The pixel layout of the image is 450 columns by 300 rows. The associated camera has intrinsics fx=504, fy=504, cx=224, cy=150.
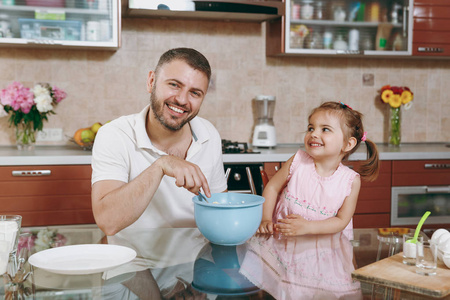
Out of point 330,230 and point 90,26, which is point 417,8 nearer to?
point 90,26

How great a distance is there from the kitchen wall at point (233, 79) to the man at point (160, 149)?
1542 millimetres

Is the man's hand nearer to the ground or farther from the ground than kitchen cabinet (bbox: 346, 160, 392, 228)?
farther from the ground

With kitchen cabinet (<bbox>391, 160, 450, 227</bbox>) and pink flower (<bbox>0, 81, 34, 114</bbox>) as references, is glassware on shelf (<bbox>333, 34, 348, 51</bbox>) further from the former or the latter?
pink flower (<bbox>0, 81, 34, 114</bbox>)

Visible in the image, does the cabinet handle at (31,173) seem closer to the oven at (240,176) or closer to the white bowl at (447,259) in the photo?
the oven at (240,176)

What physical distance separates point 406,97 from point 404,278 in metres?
2.84

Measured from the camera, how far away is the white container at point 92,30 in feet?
9.84

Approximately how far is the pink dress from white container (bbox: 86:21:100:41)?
166cm

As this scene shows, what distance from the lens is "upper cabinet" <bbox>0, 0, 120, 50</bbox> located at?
9.68 ft

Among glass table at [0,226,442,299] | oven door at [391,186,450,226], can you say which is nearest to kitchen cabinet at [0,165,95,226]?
glass table at [0,226,442,299]

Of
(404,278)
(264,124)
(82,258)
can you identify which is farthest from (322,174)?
(264,124)

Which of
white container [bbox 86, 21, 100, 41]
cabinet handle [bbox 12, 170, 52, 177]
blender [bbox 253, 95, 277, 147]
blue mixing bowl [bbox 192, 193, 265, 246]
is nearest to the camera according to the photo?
blue mixing bowl [bbox 192, 193, 265, 246]

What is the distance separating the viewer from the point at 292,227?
1.41 metres

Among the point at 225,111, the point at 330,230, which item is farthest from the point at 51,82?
the point at 330,230

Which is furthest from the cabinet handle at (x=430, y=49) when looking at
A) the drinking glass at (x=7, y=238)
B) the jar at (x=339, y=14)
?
the drinking glass at (x=7, y=238)
